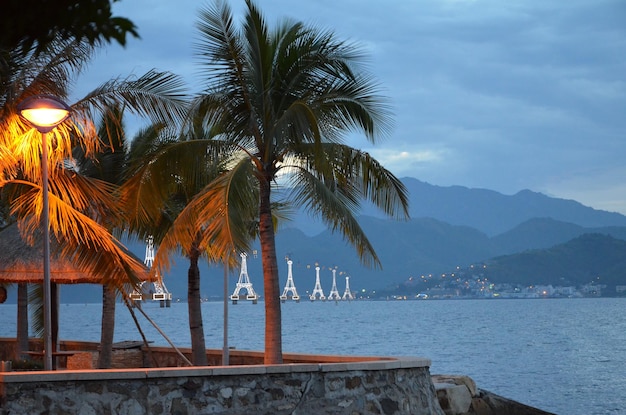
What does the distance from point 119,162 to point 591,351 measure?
5772 centimetres

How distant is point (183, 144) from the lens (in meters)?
16.0

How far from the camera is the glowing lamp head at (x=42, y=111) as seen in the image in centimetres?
1230

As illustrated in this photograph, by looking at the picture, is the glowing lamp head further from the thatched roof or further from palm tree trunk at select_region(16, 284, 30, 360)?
palm tree trunk at select_region(16, 284, 30, 360)

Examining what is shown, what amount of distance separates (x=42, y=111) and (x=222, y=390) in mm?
4048

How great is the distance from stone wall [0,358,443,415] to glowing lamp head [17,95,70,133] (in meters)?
3.14

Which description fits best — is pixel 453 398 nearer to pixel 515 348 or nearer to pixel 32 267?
pixel 32 267

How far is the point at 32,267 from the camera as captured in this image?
16.4 metres

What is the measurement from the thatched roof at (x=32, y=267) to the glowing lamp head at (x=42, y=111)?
13.0 ft

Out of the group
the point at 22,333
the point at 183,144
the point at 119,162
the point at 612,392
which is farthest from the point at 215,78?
Answer: the point at 612,392

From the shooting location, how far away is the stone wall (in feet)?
36.4

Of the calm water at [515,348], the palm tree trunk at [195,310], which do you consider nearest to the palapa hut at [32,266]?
the palm tree trunk at [195,310]

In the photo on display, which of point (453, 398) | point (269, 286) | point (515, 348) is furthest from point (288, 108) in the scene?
point (515, 348)

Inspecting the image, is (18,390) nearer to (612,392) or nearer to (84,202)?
(84,202)

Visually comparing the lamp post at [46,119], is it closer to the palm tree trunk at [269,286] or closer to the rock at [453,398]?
the palm tree trunk at [269,286]
